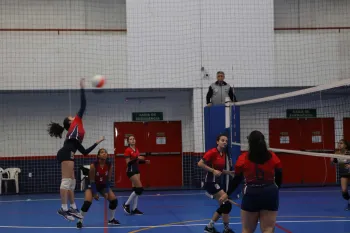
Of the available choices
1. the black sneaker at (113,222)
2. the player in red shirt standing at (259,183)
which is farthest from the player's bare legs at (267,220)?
the black sneaker at (113,222)

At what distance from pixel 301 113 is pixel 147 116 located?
19.5 feet

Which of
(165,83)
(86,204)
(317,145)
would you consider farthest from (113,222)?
(317,145)

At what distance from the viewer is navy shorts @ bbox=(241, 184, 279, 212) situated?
610cm

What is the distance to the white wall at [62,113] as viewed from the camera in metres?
17.7

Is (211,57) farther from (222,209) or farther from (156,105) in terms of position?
(222,209)

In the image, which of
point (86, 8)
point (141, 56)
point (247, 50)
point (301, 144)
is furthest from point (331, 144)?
point (86, 8)

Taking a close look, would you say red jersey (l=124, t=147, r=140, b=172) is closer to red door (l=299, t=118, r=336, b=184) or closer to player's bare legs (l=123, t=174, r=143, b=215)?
player's bare legs (l=123, t=174, r=143, b=215)

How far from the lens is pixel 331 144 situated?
18.8m

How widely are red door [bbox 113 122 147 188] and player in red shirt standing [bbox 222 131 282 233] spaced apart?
12277mm

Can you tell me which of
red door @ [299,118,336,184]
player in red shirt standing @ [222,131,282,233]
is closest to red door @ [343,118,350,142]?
red door @ [299,118,336,184]

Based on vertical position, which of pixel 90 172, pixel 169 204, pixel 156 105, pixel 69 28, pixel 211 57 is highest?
pixel 69 28

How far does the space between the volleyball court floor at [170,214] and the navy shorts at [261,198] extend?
12.3 ft

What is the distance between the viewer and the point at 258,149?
604cm

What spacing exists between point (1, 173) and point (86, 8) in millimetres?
6620
